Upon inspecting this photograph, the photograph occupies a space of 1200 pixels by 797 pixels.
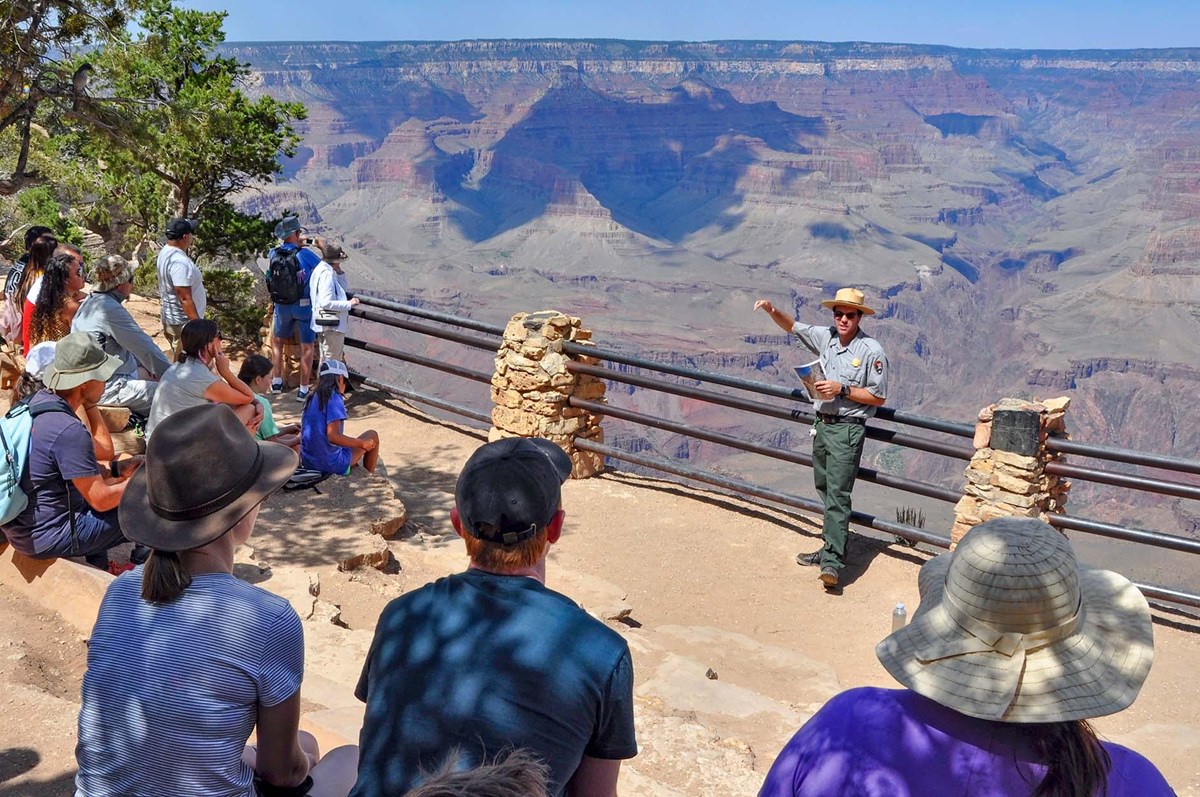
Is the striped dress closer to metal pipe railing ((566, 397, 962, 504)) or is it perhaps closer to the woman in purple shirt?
the woman in purple shirt

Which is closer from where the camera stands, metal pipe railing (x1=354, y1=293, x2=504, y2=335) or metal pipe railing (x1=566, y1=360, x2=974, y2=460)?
metal pipe railing (x1=566, y1=360, x2=974, y2=460)

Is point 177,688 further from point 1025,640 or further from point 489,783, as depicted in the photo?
point 1025,640

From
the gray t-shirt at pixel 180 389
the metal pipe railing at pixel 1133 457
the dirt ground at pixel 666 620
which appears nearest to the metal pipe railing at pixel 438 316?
the dirt ground at pixel 666 620

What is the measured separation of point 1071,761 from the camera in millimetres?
1866

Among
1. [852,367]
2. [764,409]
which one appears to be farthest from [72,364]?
[764,409]

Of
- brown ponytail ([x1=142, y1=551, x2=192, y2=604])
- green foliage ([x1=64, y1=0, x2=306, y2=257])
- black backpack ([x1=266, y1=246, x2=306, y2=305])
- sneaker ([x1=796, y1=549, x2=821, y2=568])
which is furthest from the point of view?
green foliage ([x1=64, y1=0, x2=306, y2=257])

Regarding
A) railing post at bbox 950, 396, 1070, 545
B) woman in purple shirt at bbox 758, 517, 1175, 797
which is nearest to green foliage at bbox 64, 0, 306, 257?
railing post at bbox 950, 396, 1070, 545

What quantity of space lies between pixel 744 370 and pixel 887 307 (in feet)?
155

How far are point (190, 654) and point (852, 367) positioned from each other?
4872 millimetres

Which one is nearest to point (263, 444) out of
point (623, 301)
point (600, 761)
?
point (600, 761)

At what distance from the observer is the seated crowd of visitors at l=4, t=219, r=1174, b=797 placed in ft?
6.26

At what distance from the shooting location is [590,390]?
28.3 ft

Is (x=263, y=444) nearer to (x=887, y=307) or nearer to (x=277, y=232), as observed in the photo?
(x=277, y=232)

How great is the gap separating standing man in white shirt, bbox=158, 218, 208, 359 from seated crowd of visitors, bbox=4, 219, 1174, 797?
17.3ft
